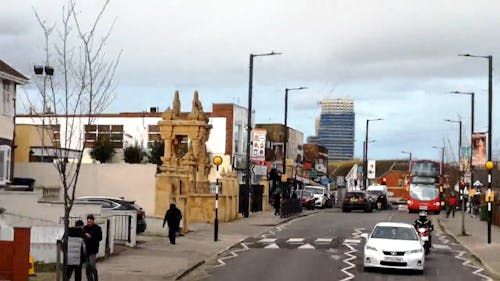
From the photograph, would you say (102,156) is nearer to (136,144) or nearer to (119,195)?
(136,144)

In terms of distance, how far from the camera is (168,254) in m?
26.3

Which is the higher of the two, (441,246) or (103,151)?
(103,151)

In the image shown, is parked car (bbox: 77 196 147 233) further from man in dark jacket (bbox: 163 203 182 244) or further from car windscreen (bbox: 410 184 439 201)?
car windscreen (bbox: 410 184 439 201)

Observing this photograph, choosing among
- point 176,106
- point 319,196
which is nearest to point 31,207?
point 176,106

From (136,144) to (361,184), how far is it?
43.0 m

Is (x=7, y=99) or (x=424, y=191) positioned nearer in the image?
(x=7, y=99)

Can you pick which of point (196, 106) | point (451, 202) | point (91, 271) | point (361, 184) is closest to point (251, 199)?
point (196, 106)

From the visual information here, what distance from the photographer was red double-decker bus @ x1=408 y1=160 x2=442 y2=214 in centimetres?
6244

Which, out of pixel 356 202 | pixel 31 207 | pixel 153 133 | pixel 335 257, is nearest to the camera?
pixel 335 257

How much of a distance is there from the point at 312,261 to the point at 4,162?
17641 millimetres

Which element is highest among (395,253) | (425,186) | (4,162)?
(4,162)

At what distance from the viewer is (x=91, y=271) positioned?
57.5 feet

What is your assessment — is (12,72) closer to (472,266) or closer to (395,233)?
(395,233)

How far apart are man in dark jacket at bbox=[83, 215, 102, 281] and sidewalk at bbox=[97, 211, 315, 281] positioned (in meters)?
1.94
